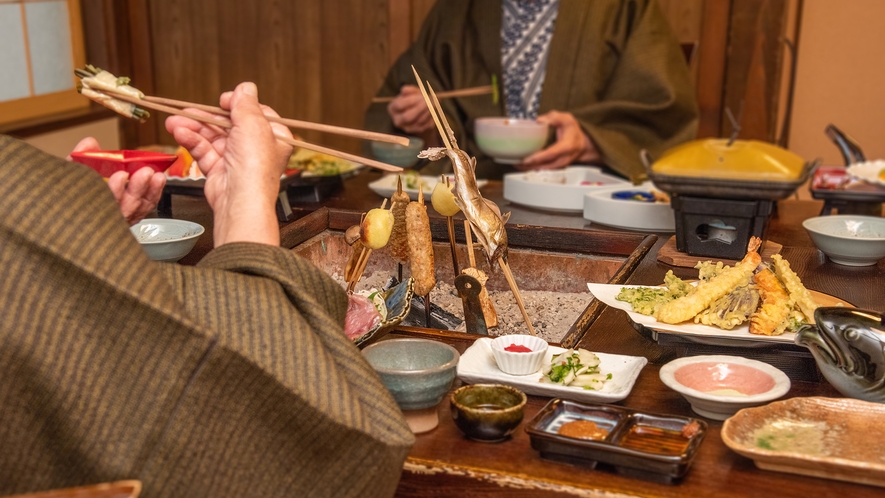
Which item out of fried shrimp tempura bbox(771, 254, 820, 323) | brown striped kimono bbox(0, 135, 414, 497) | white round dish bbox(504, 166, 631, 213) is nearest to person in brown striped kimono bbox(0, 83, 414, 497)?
brown striped kimono bbox(0, 135, 414, 497)

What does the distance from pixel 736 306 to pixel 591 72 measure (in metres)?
2.65

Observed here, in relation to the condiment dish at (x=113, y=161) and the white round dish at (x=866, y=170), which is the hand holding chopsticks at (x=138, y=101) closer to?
the condiment dish at (x=113, y=161)

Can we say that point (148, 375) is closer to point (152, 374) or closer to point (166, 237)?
point (152, 374)

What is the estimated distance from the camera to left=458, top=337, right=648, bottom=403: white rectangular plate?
1347 mm

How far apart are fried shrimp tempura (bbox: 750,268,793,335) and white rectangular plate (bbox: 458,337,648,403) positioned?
0.23m

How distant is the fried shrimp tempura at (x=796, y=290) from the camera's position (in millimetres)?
1552

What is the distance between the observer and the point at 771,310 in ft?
5.04

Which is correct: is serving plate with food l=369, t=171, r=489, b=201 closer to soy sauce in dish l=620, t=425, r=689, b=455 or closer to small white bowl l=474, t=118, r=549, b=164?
small white bowl l=474, t=118, r=549, b=164

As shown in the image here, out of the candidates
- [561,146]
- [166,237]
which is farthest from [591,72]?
[166,237]

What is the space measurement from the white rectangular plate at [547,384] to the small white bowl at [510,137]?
196cm

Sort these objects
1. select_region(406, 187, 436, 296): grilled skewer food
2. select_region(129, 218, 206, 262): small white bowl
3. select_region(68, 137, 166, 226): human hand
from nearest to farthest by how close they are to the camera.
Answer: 1. select_region(68, 137, 166, 226): human hand
2. select_region(406, 187, 436, 296): grilled skewer food
3. select_region(129, 218, 206, 262): small white bowl

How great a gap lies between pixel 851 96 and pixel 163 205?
154 inches

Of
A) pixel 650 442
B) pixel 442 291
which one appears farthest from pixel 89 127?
pixel 650 442

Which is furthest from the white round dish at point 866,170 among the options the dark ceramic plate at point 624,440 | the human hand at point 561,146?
the dark ceramic plate at point 624,440
